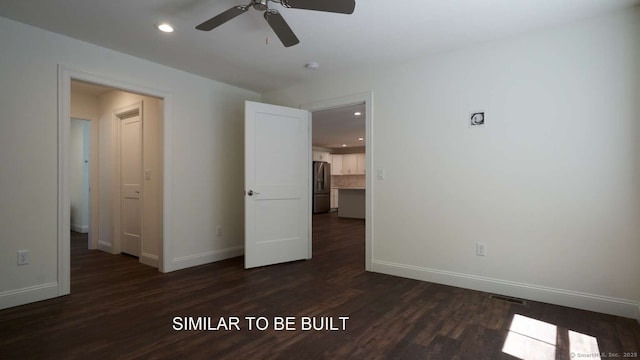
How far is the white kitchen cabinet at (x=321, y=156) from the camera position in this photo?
10.9 metres

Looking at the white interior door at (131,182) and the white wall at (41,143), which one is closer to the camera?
the white wall at (41,143)

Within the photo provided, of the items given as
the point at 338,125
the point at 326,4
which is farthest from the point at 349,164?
the point at 326,4

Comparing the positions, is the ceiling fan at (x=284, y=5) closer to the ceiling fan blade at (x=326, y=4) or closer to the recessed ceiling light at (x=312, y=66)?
the ceiling fan blade at (x=326, y=4)

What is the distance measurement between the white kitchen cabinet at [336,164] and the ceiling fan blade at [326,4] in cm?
977

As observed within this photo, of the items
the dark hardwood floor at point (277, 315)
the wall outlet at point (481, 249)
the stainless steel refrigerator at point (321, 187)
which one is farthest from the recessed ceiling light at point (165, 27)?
the stainless steel refrigerator at point (321, 187)

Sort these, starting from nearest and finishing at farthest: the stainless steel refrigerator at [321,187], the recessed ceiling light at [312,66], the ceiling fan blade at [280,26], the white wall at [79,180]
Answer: the ceiling fan blade at [280,26] < the recessed ceiling light at [312,66] < the white wall at [79,180] < the stainless steel refrigerator at [321,187]

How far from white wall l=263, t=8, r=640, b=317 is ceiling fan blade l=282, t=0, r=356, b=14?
5.65 feet

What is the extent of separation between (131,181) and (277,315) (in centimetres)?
313

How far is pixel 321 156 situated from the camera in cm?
1119

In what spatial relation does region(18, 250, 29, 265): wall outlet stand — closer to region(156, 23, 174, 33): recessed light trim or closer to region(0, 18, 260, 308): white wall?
region(0, 18, 260, 308): white wall

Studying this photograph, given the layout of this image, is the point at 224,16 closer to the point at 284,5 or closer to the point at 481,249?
the point at 284,5

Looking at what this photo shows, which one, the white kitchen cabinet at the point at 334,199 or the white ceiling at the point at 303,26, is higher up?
the white ceiling at the point at 303,26

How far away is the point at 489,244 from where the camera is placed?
9.88 ft

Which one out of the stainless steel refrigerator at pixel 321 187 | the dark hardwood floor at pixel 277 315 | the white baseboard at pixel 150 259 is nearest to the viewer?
the dark hardwood floor at pixel 277 315
